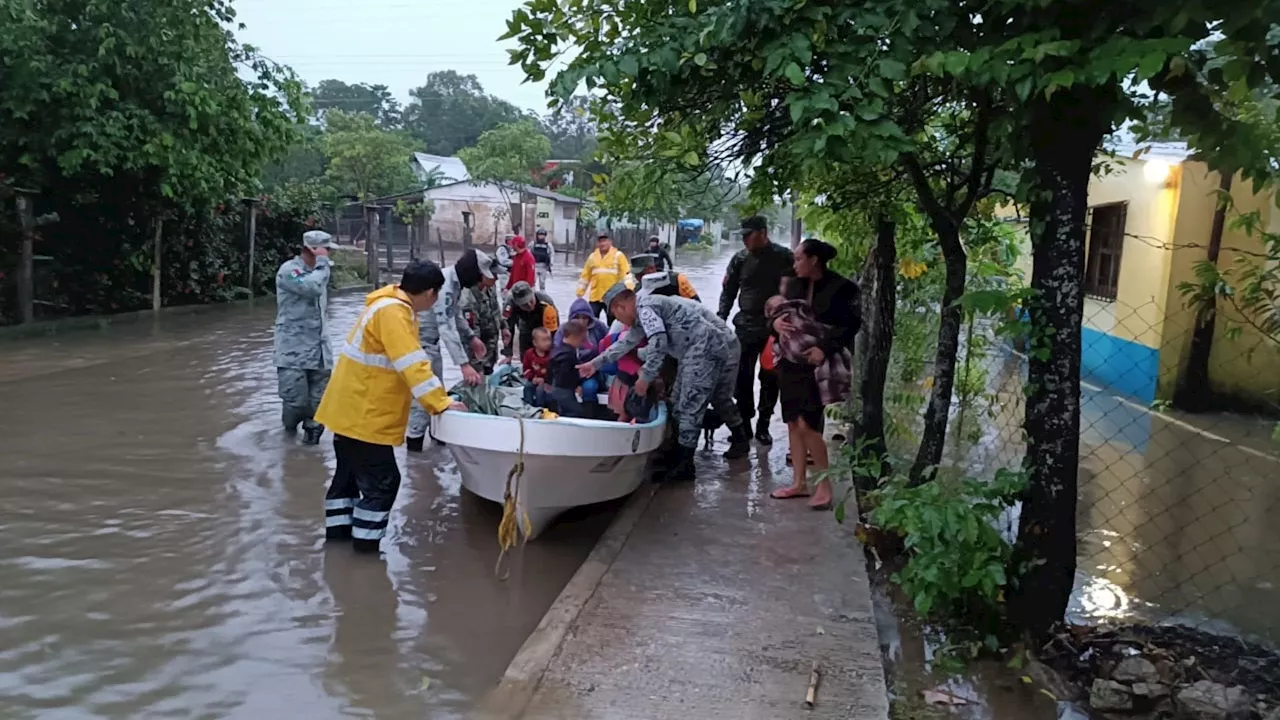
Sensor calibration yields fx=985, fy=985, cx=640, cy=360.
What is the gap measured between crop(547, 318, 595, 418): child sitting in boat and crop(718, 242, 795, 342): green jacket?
131 cm

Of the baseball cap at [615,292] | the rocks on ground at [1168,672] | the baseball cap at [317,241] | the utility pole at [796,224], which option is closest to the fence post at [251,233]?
the utility pole at [796,224]

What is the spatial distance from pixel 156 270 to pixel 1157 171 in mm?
14651

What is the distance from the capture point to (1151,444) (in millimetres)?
9680

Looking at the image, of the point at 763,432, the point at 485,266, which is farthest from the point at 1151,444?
the point at 485,266

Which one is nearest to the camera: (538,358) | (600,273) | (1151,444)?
(538,358)

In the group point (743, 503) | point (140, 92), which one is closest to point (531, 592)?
point (743, 503)

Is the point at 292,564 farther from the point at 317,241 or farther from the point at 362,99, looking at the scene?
the point at 362,99

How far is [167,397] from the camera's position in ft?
33.0

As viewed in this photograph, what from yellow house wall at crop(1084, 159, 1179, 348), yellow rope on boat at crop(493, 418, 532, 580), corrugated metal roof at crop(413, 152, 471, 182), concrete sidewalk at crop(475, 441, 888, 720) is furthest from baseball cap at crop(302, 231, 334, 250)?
corrugated metal roof at crop(413, 152, 471, 182)

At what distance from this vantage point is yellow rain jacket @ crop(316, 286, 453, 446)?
5.36 meters

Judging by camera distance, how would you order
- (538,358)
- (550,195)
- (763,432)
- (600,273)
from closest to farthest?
(538,358)
(763,432)
(600,273)
(550,195)

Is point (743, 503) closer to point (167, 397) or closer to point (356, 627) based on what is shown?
point (356, 627)

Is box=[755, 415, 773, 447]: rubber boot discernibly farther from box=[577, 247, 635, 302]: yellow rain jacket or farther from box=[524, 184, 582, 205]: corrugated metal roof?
box=[524, 184, 582, 205]: corrugated metal roof

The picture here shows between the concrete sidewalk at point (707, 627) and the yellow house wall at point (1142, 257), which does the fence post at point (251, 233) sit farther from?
the concrete sidewalk at point (707, 627)
